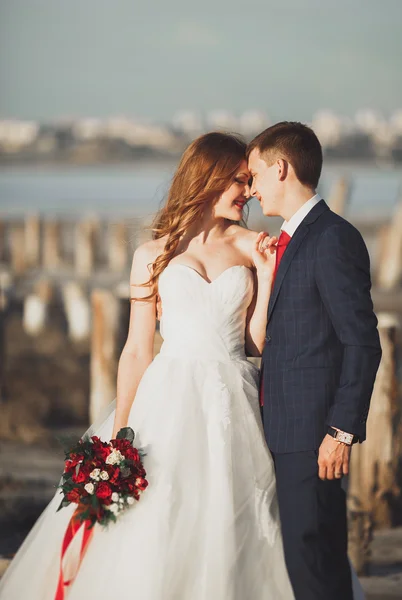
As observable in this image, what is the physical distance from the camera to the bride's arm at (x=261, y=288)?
2.88 metres

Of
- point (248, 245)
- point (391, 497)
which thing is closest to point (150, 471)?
point (248, 245)

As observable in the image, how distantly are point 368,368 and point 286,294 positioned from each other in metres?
0.31

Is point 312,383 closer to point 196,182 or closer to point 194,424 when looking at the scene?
point 194,424

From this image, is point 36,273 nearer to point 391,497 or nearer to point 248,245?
point 391,497

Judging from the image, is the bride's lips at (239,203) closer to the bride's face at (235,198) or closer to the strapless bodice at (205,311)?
the bride's face at (235,198)

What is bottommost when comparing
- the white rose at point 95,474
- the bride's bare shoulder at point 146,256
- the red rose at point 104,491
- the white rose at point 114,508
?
the white rose at point 114,508

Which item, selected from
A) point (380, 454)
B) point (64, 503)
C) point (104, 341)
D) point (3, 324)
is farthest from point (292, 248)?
point (3, 324)

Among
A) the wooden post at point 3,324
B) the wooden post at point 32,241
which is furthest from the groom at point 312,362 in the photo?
the wooden post at point 32,241

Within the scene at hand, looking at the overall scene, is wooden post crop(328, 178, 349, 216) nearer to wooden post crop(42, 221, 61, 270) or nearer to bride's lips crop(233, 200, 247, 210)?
wooden post crop(42, 221, 61, 270)

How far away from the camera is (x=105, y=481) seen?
2.68m

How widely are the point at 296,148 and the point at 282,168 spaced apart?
7 centimetres

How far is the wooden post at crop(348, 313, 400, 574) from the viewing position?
4508 mm

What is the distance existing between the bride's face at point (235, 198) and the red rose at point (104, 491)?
919mm

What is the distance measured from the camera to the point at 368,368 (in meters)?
2.53
